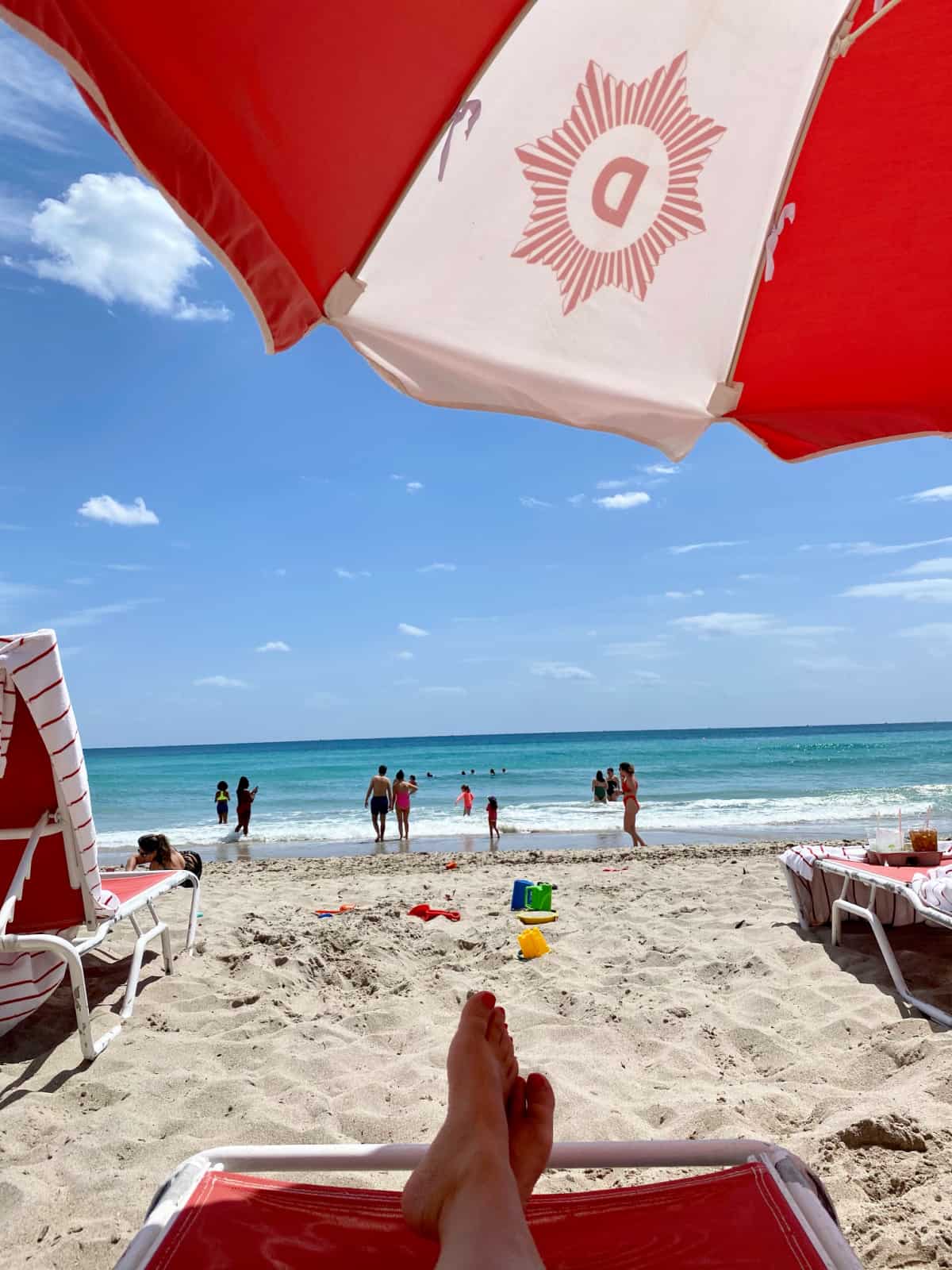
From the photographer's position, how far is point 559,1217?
5.00 ft

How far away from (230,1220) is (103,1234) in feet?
2.12

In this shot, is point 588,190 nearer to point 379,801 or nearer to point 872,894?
point 872,894

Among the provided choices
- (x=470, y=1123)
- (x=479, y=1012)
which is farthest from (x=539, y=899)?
(x=470, y=1123)

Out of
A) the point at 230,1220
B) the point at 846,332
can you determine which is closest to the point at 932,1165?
the point at 230,1220

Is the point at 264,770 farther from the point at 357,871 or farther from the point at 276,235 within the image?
the point at 276,235

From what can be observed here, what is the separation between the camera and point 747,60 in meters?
1.41

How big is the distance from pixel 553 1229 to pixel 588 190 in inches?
73.7

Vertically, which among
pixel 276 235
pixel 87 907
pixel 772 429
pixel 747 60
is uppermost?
pixel 747 60

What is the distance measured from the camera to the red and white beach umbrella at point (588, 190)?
108cm

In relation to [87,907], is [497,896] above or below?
below

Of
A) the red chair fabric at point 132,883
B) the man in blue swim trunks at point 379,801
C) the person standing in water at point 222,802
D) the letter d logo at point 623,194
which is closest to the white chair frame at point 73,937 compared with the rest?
the red chair fabric at point 132,883


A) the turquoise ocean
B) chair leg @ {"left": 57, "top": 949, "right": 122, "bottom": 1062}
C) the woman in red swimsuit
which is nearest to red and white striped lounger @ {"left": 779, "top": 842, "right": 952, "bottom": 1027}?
chair leg @ {"left": 57, "top": 949, "right": 122, "bottom": 1062}

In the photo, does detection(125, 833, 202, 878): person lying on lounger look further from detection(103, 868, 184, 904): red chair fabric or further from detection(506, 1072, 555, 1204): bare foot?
detection(506, 1072, 555, 1204): bare foot

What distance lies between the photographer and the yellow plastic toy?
4148mm
